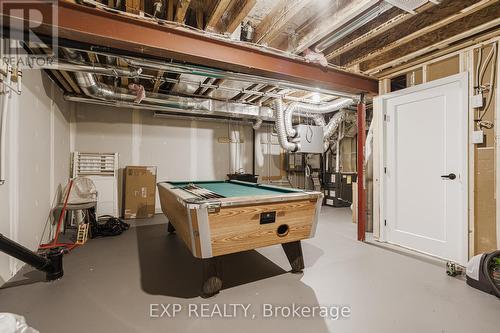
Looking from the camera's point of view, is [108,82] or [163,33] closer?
[163,33]

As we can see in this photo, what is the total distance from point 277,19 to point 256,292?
2.58 metres

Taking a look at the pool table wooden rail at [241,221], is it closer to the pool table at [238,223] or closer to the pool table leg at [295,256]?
the pool table at [238,223]

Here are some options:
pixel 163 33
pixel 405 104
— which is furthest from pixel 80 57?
pixel 405 104

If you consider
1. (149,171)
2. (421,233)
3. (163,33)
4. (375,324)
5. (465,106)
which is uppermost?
(163,33)

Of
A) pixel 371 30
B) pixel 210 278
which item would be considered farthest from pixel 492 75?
pixel 210 278

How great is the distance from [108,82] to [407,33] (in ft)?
15.0

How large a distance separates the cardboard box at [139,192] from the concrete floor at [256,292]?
1688 millimetres

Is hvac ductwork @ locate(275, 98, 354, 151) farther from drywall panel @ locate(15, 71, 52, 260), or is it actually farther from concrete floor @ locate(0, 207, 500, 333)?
drywall panel @ locate(15, 71, 52, 260)

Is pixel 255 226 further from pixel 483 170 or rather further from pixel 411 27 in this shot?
pixel 411 27

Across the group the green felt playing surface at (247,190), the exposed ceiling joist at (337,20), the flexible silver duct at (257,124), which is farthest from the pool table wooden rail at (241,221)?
the flexible silver duct at (257,124)

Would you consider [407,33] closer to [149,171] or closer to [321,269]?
[321,269]

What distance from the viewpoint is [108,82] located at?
4141 mm

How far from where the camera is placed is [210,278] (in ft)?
6.23

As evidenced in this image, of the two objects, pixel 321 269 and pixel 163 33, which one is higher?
pixel 163 33
